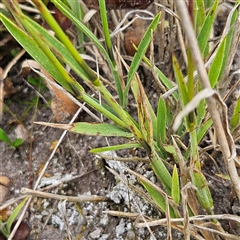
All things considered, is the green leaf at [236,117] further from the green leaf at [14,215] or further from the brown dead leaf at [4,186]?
the brown dead leaf at [4,186]

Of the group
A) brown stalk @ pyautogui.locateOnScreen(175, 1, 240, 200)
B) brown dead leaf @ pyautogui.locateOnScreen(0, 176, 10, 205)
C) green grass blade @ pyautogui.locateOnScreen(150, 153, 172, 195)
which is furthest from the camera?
brown dead leaf @ pyautogui.locateOnScreen(0, 176, 10, 205)

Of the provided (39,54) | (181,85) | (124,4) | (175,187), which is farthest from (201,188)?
(124,4)

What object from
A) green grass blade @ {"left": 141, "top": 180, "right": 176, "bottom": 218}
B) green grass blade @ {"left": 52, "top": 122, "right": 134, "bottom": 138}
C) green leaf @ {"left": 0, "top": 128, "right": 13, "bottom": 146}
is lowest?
green grass blade @ {"left": 141, "top": 180, "right": 176, "bottom": 218}

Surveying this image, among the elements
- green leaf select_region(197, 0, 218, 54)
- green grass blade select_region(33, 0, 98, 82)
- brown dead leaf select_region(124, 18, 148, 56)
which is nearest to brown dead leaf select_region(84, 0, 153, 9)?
brown dead leaf select_region(124, 18, 148, 56)

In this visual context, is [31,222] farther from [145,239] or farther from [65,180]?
[145,239]

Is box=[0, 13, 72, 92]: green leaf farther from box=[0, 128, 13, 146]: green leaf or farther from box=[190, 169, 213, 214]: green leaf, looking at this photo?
box=[0, 128, 13, 146]: green leaf

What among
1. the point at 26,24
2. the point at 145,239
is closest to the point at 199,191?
the point at 145,239

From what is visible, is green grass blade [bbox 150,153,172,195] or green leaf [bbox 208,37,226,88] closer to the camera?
green leaf [bbox 208,37,226,88]

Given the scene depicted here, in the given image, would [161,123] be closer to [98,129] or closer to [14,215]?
[98,129]

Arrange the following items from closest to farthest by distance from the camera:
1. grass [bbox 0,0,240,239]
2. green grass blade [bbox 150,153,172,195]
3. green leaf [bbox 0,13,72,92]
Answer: grass [bbox 0,0,240,239], green leaf [bbox 0,13,72,92], green grass blade [bbox 150,153,172,195]

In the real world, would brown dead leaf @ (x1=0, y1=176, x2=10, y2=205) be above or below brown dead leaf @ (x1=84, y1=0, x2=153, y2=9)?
below
